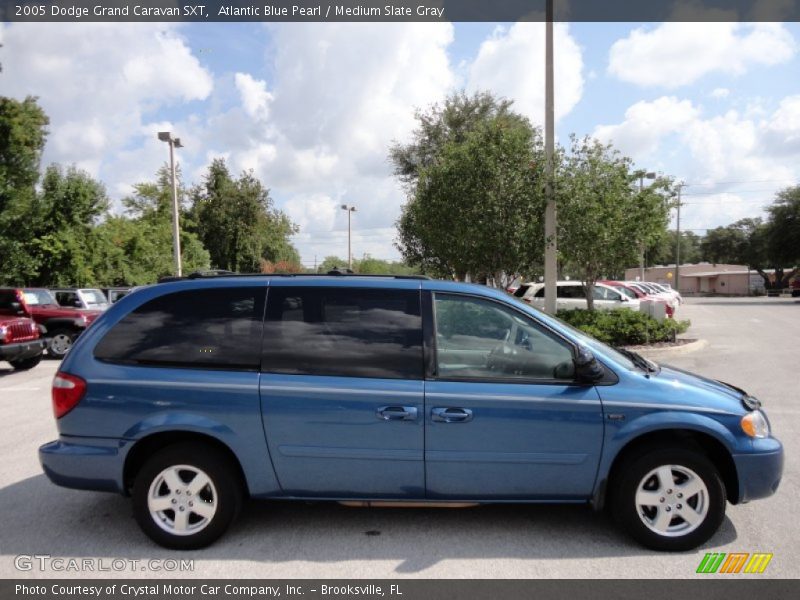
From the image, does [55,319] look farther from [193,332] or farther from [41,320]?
[193,332]

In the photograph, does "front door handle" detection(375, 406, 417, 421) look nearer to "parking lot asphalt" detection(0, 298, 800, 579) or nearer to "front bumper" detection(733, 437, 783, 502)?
"parking lot asphalt" detection(0, 298, 800, 579)

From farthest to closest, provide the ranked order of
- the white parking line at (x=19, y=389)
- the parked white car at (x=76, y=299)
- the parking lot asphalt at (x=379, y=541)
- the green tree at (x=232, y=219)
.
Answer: the green tree at (x=232, y=219) → the parked white car at (x=76, y=299) → the white parking line at (x=19, y=389) → the parking lot asphalt at (x=379, y=541)

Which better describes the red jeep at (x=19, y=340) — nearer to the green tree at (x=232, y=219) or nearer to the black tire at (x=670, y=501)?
the black tire at (x=670, y=501)

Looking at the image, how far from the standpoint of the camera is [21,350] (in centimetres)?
1175

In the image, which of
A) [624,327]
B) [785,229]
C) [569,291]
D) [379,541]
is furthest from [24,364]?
[785,229]

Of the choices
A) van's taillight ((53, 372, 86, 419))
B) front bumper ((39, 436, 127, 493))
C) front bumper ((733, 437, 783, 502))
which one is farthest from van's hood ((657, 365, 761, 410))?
van's taillight ((53, 372, 86, 419))

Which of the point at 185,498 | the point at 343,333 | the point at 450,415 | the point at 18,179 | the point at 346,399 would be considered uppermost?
the point at 18,179

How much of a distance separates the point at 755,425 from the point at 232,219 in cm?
3965

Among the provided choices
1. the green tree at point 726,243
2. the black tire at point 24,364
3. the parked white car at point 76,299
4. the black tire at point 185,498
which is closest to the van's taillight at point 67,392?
the black tire at point 185,498

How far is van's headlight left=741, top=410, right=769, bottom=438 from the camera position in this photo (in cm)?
387

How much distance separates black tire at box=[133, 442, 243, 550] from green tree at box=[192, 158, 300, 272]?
1482 inches

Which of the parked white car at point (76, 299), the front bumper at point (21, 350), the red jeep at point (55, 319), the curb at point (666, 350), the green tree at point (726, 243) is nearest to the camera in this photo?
the front bumper at point (21, 350)

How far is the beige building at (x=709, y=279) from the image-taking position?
239ft

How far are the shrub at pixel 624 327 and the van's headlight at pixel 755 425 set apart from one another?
9.69m
